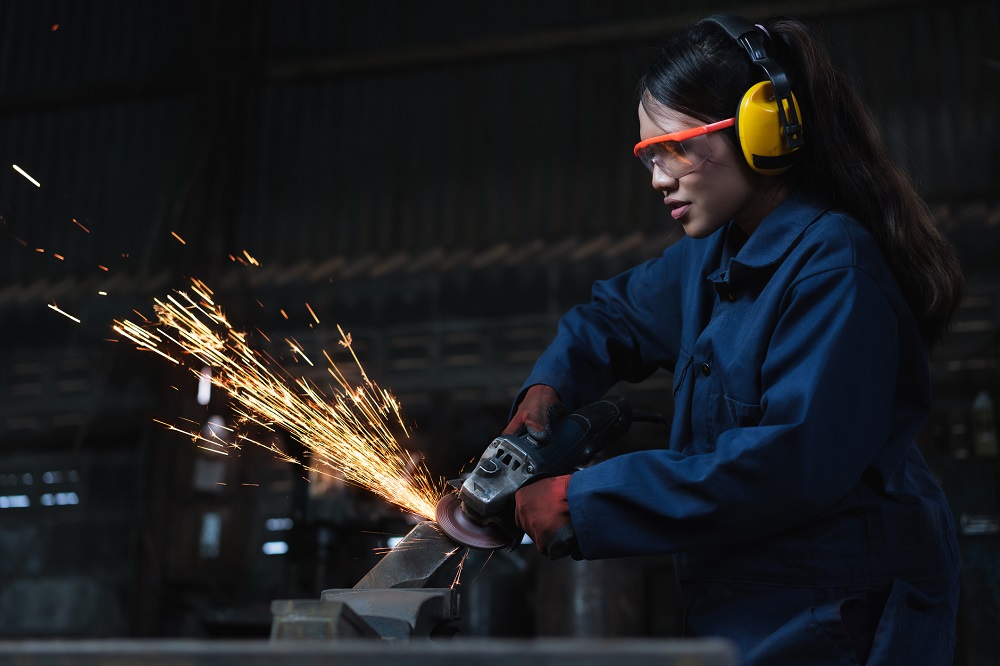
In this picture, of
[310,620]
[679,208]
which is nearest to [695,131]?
[679,208]

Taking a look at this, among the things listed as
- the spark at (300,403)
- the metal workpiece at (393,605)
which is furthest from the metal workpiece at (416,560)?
the spark at (300,403)

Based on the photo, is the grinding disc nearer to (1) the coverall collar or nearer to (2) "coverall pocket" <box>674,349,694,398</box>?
(2) "coverall pocket" <box>674,349,694,398</box>

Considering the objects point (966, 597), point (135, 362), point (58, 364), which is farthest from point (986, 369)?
point (58, 364)

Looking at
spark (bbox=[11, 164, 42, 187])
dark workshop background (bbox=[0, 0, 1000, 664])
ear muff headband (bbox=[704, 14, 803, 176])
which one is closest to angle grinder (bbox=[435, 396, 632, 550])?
ear muff headband (bbox=[704, 14, 803, 176])

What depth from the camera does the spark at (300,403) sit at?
8.89 ft

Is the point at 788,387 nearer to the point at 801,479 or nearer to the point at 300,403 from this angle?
the point at 801,479

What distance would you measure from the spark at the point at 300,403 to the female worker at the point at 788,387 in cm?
66

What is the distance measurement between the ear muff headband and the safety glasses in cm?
5

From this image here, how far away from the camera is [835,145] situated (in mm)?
1838

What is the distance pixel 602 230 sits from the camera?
624 cm

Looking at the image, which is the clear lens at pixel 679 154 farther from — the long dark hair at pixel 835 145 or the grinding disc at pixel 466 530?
the grinding disc at pixel 466 530

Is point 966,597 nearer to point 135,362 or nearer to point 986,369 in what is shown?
point 986,369

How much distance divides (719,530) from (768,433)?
17 centimetres

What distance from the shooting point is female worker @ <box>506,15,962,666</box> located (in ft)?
5.20
